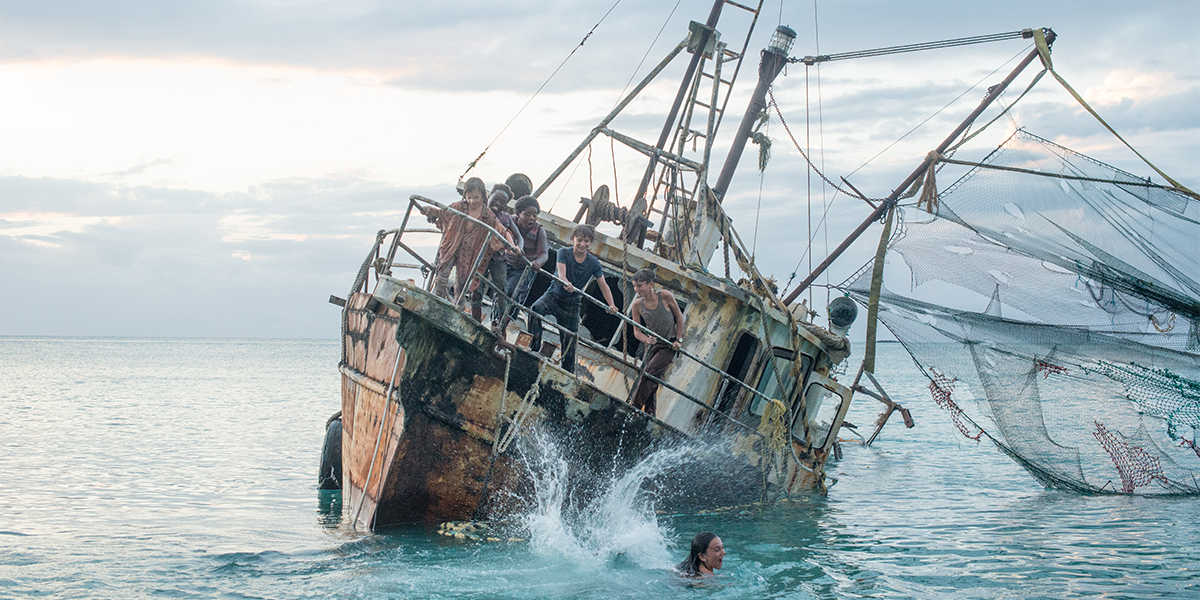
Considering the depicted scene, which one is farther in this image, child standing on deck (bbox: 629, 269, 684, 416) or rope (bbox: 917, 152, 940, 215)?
rope (bbox: 917, 152, 940, 215)

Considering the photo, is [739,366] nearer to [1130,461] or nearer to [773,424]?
[773,424]

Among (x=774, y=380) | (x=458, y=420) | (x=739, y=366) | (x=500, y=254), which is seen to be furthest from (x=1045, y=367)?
(x=458, y=420)

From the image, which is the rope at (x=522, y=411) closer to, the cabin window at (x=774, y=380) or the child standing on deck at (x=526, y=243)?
the child standing on deck at (x=526, y=243)

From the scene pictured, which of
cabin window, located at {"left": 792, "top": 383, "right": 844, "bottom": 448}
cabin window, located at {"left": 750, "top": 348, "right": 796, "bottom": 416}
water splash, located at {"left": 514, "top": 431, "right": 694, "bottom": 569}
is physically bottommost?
water splash, located at {"left": 514, "top": 431, "right": 694, "bottom": 569}

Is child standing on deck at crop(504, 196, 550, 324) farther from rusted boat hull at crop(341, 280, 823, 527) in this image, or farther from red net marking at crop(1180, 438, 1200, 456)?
red net marking at crop(1180, 438, 1200, 456)

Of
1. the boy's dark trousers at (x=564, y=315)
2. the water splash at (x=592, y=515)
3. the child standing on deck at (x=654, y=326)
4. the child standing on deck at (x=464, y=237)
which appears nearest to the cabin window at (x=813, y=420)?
the water splash at (x=592, y=515)

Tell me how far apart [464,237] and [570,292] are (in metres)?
1.23

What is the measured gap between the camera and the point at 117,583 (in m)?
9.05

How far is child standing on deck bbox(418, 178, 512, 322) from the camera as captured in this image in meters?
8.83

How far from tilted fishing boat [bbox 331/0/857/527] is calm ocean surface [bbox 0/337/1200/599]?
558 mm

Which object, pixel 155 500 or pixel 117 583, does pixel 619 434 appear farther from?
pixel 155 500

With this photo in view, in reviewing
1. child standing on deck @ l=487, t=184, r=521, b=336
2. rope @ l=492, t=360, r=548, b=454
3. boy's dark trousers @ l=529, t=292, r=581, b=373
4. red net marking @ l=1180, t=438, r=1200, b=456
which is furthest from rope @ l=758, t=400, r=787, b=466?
red net marking @ l=1180, t=438, r=1200, b=456

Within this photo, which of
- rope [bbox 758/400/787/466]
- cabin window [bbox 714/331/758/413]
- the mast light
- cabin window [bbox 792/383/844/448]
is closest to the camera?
rope [bbox 758/400/787/466]

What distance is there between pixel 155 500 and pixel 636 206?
380 inches
